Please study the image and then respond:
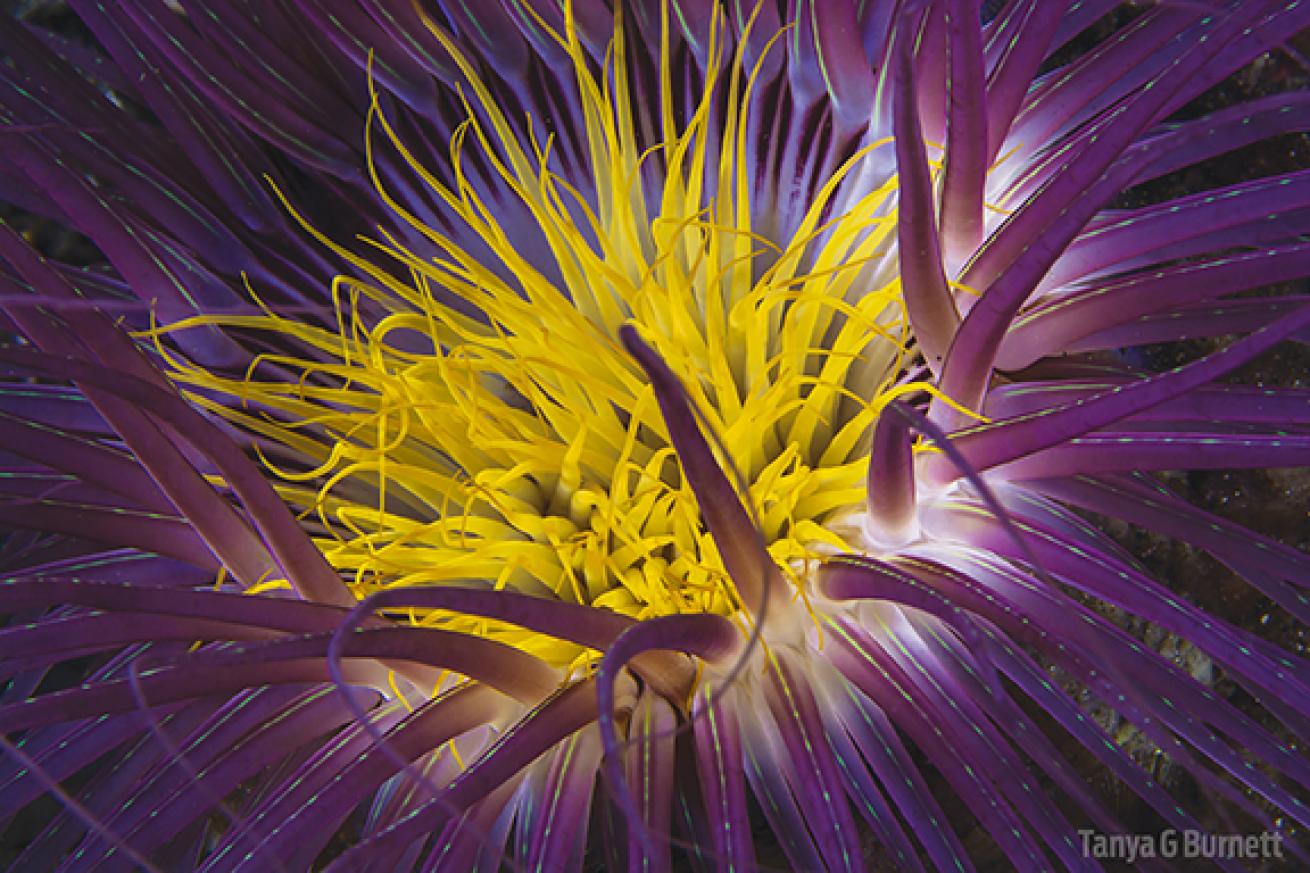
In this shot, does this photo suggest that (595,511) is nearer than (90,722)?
No

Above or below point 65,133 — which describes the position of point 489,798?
below

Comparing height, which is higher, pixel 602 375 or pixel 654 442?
pixel 602 375

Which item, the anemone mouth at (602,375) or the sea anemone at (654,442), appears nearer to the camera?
the sea anemone at (654,442)

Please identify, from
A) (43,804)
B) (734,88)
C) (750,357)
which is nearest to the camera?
(750,357)

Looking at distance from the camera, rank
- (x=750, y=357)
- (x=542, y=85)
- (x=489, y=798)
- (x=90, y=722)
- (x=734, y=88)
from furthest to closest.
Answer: (x=542, y=85), (x=734, y=88), (x=750, y=357), (x=90, y=722), (x=489, y=798)

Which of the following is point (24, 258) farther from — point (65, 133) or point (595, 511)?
point (595, 511)

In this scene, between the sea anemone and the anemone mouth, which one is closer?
the sea anemone

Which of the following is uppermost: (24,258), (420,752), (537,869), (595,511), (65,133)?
(65,133)

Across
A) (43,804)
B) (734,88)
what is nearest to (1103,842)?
(734,88)
